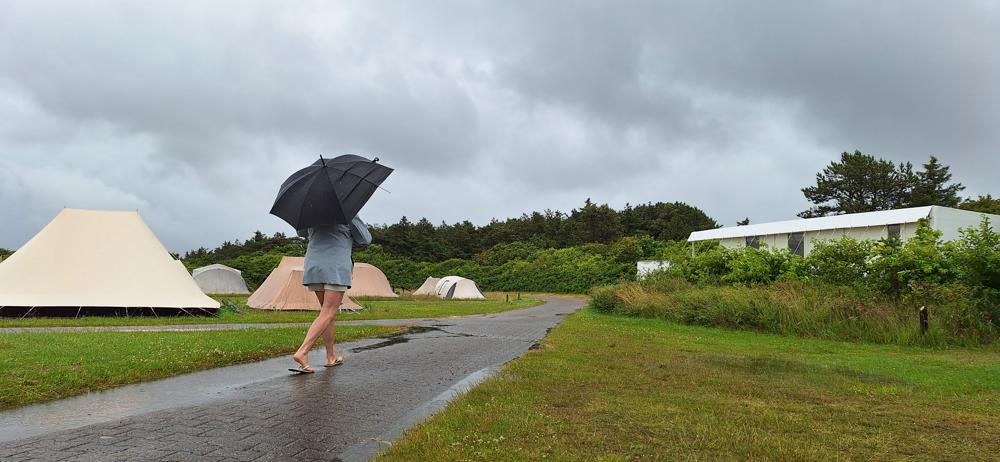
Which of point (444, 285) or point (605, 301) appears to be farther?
point (444, 285)

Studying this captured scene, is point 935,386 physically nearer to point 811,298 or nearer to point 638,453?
point 638,453

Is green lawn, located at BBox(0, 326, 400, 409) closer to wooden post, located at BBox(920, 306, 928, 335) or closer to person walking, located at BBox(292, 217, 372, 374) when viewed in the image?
person walking, located at BBox(292, 217, 372, 374)

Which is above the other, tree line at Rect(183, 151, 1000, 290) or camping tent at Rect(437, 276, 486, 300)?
tree line at Rect(183, 151, 1000, 290)

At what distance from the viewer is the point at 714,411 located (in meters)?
4.71

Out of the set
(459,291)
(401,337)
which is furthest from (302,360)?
(459,291)

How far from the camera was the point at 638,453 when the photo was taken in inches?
136

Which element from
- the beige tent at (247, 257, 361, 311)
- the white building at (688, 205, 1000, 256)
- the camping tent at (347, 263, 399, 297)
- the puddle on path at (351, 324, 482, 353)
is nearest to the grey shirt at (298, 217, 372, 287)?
the puddle on path at (351, 324, 482, 353)

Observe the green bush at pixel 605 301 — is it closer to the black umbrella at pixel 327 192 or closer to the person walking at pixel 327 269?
the person walking at pixel 327 269

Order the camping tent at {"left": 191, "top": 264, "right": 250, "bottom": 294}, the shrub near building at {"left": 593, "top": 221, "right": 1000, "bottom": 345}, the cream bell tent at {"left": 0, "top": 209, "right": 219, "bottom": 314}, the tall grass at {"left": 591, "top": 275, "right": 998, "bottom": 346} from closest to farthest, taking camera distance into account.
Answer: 1. the tall grass at {"left": 591, "top": 275, "right": 998, "bottom": 346}
2. the shrub near building at {"left": 593, "top": 221, "right": 1000, "bottom": 345}
3. the cream bell tent at {"left": 0, "top": 209, "right": 219, "bottom": 314}
4. the camping tent at {"left": 191, "top": 264, "right": 250, "bottom": 294}

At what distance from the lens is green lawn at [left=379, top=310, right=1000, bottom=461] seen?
3.57m

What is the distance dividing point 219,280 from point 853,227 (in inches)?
1585

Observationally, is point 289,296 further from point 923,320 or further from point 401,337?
point 923,320

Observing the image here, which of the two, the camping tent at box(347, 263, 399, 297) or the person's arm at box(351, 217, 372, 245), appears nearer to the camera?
the person's arm at box(351, 217, 372, 245)

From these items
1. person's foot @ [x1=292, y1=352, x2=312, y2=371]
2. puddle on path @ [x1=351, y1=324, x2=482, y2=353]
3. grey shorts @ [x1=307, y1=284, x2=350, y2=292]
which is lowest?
puddle on path @ [x1=351, y1=324, x2=482, y2=353]
